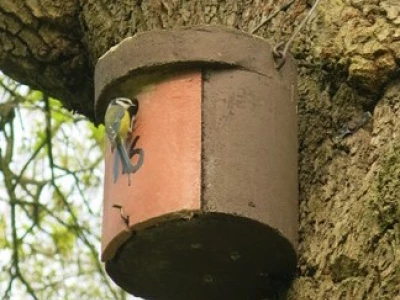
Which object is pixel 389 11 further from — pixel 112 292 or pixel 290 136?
pixel 112 292

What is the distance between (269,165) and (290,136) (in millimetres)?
97

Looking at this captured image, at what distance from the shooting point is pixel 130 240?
6.52 ft

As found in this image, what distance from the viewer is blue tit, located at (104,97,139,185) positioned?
2.03 m

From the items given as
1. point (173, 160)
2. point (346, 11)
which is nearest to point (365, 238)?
point (173, 160)

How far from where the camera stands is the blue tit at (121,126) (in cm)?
203

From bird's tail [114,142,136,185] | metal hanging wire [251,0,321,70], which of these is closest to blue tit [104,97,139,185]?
bird's tail [114,142,136,185]

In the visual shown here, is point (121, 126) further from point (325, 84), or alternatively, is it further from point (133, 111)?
point (325, 84)

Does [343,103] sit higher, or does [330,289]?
[343,103]

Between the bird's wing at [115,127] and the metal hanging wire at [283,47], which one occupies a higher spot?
the metal hanging wire at [283,47]

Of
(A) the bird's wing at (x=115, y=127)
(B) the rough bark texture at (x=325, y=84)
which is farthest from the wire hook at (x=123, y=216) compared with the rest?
(B) the rough bark texture at (x=325, y=84)

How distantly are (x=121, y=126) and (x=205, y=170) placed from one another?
0.72ft

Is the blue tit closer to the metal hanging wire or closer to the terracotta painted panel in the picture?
the terracotta painted panel

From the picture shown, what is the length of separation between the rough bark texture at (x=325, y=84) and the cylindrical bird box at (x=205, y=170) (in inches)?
A: 2.2

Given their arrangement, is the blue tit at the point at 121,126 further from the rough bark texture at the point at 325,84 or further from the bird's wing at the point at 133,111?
the rough bark texture at the point at 325,84
